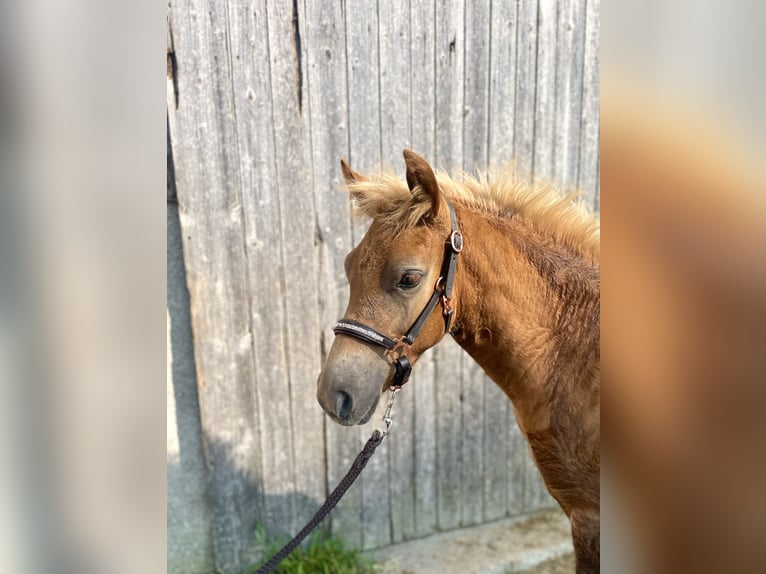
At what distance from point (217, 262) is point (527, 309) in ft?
4.59

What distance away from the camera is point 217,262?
7.41 feet

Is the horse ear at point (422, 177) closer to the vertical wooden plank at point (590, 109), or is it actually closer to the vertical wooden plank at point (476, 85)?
the vertical wooden plank at point (476, 85)

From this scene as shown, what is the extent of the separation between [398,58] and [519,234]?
1266 millimetres

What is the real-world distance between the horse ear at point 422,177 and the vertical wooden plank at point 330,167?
106 centimetres

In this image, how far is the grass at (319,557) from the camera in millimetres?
2453

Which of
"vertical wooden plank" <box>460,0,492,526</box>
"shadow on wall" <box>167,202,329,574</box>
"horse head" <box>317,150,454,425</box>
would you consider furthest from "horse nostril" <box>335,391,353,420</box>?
"vertical wooden plank" <box>460,0,492,526</box>

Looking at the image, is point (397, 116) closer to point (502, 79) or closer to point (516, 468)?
point (502, 79)

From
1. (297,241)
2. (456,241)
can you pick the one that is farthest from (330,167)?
(456,241)

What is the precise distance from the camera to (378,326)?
1342 millimetres

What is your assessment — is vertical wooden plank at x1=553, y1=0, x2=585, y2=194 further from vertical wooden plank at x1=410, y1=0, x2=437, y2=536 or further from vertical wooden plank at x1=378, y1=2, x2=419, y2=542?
vertical wooden plank at x1=378, y1=2, x2=419, y2=542

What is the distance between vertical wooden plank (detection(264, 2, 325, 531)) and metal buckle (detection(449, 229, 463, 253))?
1116 mm
